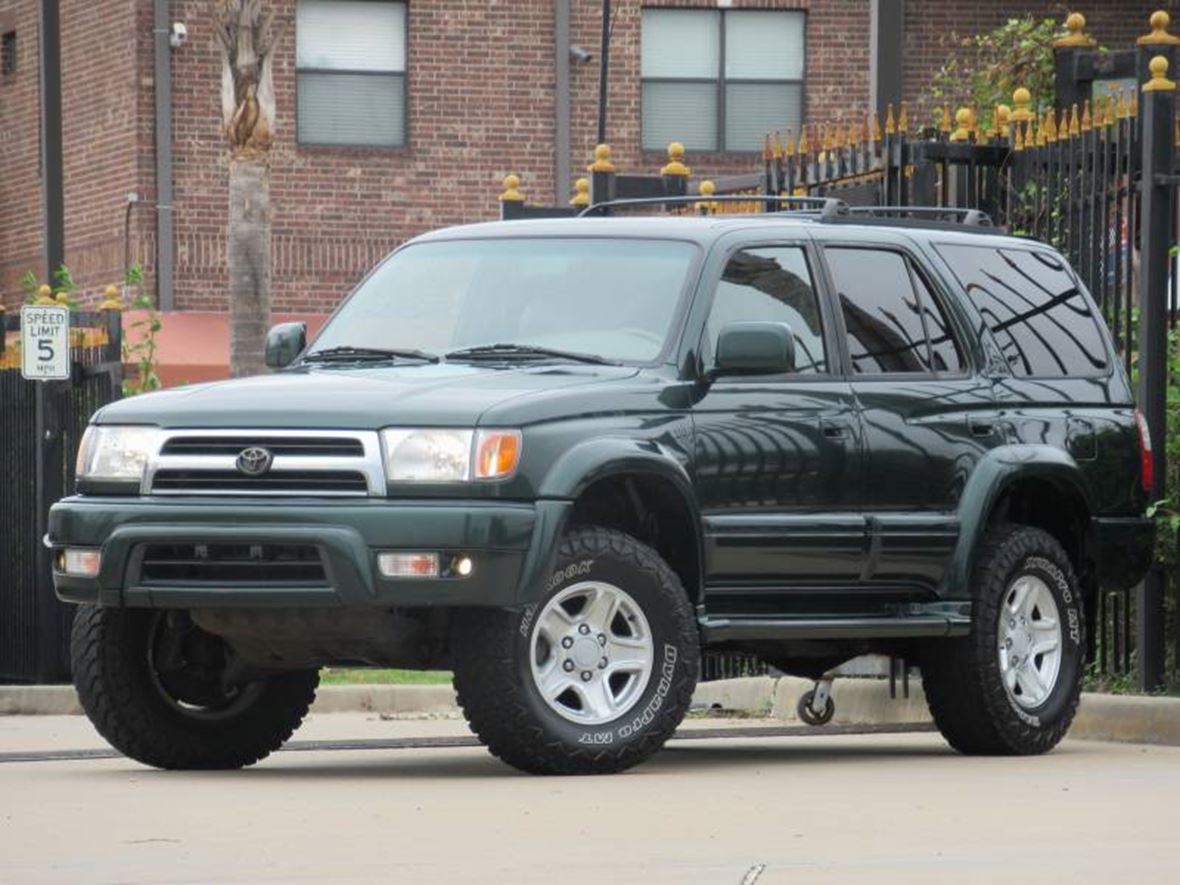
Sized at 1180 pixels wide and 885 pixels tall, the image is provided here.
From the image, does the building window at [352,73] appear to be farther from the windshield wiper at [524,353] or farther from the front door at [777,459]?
the windshield wiper at [524,353]

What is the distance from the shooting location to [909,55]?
34.2m

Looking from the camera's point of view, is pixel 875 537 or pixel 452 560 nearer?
pixel 452 560

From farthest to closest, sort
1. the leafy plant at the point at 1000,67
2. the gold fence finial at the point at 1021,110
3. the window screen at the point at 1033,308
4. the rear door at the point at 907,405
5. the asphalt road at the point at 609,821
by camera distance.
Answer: the leafy plant at the point at 1000,67
the gold fence finial at the point at 1021,110
the window screen at the point at 1033,308
the rear door at the point at 907,405
the asphalt road at the point at 609,821

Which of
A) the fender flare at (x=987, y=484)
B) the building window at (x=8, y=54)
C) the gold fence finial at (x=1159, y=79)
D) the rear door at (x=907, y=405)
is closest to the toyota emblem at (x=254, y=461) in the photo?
the rear door at (x=907, y=405)

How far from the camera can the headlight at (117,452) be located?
1061 centimetres

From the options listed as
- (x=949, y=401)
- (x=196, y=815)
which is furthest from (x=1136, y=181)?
(x=196, y=815)

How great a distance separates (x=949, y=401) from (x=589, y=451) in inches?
82.9

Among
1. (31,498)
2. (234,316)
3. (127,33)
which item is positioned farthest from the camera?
(127,33)

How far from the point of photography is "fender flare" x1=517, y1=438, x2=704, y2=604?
1031cm

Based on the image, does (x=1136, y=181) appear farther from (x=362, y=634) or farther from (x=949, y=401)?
(x=362, y=634)

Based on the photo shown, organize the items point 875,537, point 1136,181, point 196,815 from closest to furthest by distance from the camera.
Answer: point 196,815 → point 875,537 → point 1136,181

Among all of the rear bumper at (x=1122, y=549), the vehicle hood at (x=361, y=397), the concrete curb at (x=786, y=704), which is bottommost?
the concrete curb at (x=786, y=704)

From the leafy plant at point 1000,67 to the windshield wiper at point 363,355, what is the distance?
16228 mm

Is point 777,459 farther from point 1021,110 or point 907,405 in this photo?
point 1021,110
